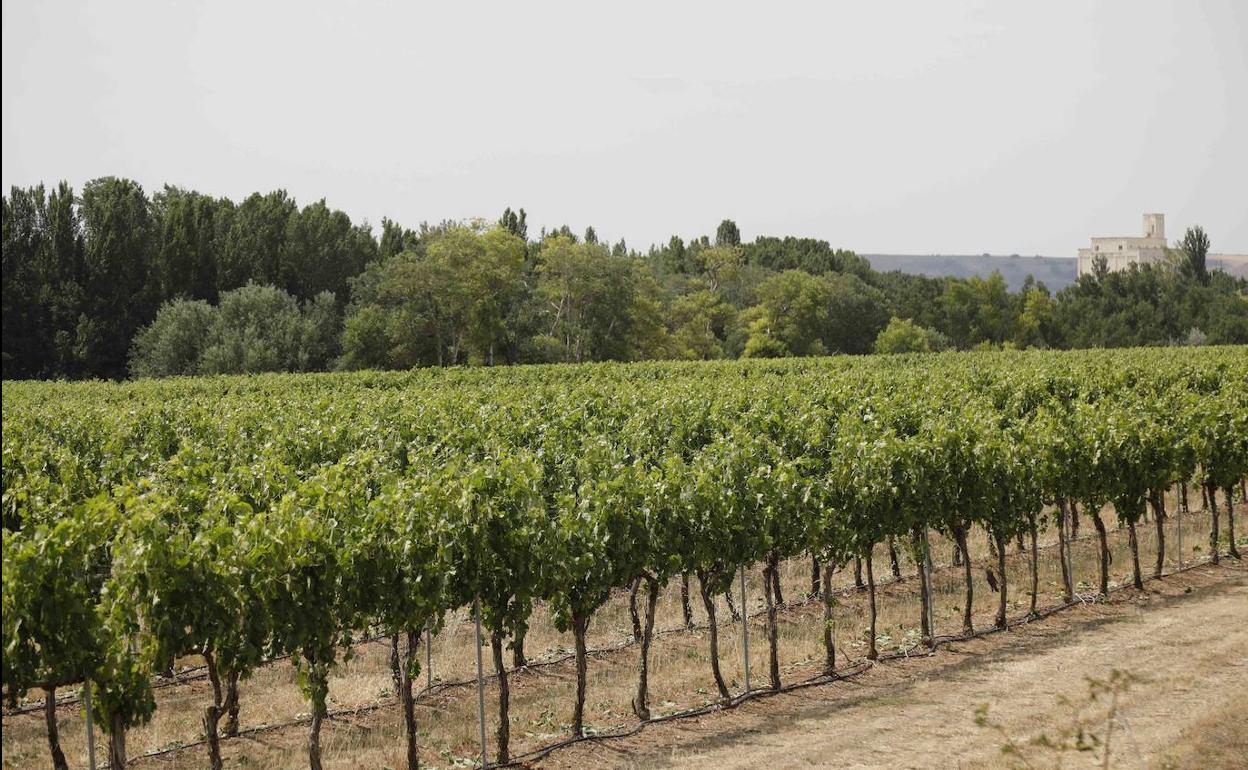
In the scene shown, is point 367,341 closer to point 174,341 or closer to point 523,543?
point 174,341

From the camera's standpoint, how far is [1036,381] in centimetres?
3034

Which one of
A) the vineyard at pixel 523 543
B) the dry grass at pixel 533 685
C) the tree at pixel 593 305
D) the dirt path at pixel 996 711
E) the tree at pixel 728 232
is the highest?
the tree at pixel 728 232

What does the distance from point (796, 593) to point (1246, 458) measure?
828cm

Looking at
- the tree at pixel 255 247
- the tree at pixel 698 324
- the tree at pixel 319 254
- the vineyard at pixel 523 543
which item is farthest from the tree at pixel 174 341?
the vineyard at pixel 523 543

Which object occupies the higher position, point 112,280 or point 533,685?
point 112,280

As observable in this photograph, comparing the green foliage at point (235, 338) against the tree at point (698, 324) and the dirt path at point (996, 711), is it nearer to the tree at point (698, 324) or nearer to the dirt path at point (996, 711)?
the tree at point (698, 324)

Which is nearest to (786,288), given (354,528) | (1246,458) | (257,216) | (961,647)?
(257,216)

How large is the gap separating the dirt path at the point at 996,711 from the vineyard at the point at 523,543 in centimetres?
60

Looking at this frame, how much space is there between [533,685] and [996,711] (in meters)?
5.42

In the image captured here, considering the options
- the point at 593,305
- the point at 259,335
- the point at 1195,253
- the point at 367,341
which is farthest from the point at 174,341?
the point at 1195,253

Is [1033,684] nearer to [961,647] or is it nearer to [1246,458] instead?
[961,647]

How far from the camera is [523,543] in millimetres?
11414

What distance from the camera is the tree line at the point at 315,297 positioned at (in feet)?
190

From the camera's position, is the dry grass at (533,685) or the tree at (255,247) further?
the tree at (255,247)
